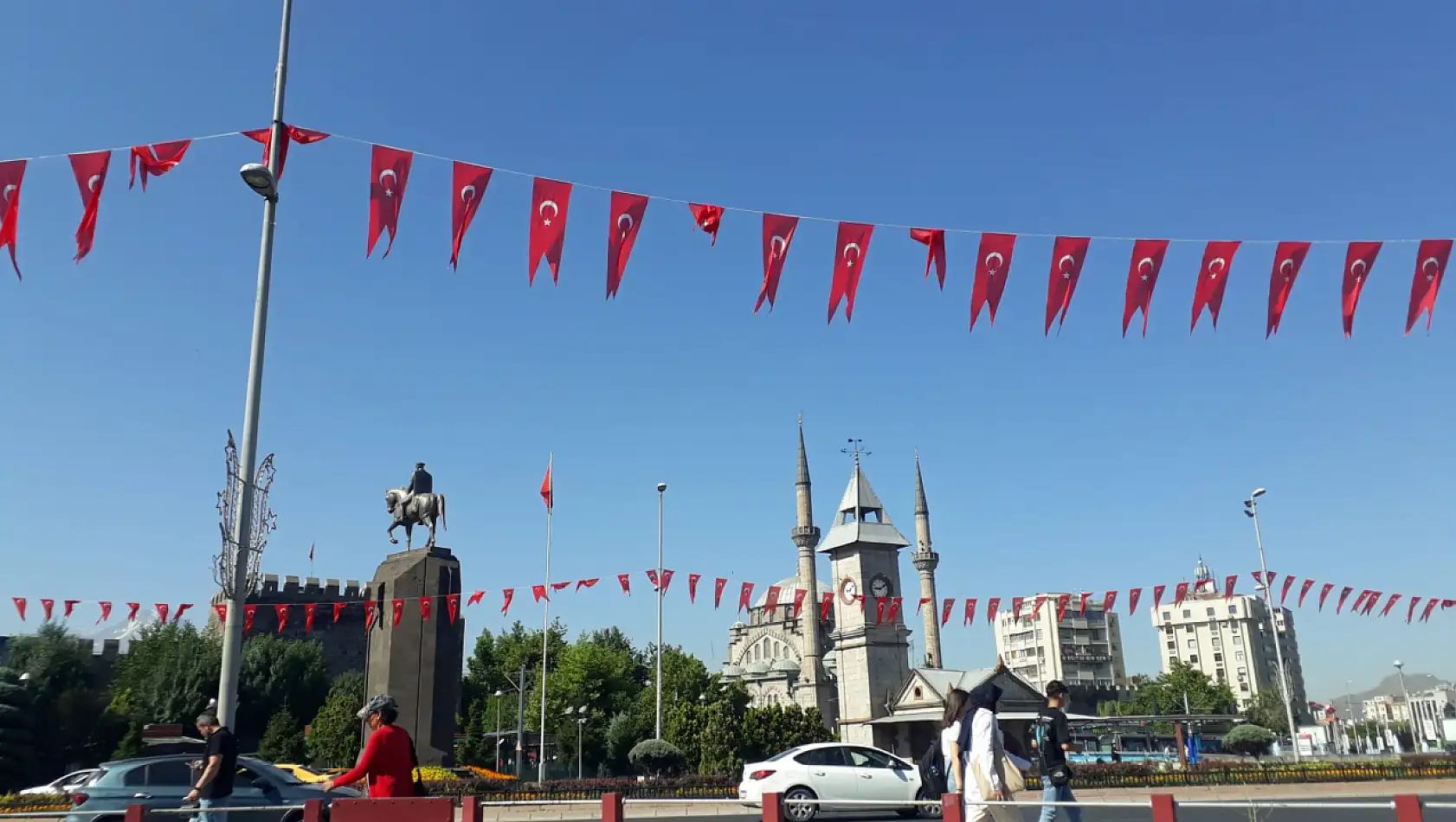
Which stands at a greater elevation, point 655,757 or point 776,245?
point 776,245

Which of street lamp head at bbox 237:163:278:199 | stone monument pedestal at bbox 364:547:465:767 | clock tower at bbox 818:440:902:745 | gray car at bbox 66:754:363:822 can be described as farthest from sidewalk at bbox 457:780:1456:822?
clock tower at bbox 818:440:902:745

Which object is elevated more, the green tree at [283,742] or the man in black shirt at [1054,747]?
the man in black shirt at [1054,747]

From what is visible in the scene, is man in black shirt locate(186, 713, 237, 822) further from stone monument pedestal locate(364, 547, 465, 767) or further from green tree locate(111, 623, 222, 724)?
green tree locate(111, 623, 222, 724)

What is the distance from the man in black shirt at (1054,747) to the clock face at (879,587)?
192ft

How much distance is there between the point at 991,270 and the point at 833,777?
836 cm

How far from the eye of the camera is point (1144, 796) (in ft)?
72.6

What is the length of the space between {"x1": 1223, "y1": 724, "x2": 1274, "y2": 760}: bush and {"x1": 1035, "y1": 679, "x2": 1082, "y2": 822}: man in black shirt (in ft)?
146

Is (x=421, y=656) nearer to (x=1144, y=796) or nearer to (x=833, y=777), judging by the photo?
(x=833, y=777)

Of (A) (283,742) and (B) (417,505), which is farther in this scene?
(A) (283,742)

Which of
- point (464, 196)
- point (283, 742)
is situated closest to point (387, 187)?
point (464, 196)

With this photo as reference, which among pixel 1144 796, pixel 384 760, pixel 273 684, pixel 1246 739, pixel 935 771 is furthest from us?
pixel 1246 739

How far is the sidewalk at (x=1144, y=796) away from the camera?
19641 millimetres

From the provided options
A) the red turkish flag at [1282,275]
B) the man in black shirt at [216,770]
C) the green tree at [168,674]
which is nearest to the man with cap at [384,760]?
the man in black shirt at [216,770]

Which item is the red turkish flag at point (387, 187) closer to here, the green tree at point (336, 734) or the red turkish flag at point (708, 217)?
the red turkish flag at point (708, 217)
